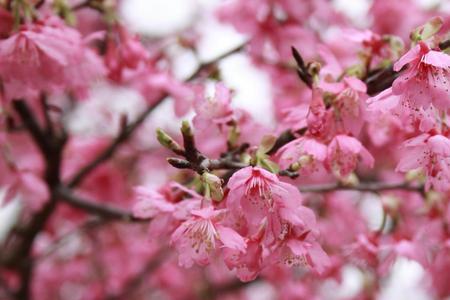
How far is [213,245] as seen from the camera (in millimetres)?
1274

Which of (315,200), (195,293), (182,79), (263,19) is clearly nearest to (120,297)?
(195,293)

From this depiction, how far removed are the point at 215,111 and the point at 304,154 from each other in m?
0.35

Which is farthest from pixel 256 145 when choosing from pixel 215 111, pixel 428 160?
pixel 428 160

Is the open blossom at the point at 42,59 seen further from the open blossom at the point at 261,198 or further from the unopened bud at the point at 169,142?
the open blossom at the point at 261,198

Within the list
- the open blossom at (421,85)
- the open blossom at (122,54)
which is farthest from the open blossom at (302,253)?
the open blossom at (122,54)

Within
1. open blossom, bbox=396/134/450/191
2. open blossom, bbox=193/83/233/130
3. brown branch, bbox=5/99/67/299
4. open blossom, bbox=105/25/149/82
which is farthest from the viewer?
brown branch, bbox=5/99/67/299

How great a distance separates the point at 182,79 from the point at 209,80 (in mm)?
223

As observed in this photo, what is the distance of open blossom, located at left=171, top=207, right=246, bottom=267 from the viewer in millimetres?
1244

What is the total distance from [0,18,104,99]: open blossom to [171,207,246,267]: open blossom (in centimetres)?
65

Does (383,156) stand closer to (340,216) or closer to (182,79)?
(340,216)

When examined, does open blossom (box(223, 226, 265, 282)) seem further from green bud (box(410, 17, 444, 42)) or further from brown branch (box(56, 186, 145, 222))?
brown branch (box(56, 186, 145, 222))

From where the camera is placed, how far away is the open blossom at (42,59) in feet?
5.36

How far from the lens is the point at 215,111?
63.4 inches

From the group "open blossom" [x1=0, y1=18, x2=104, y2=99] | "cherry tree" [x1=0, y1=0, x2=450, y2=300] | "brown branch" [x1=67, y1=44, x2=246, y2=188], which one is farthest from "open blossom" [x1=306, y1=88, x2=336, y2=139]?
"brown branch" [x1=67, y1=44, x2=246, y2=188]
